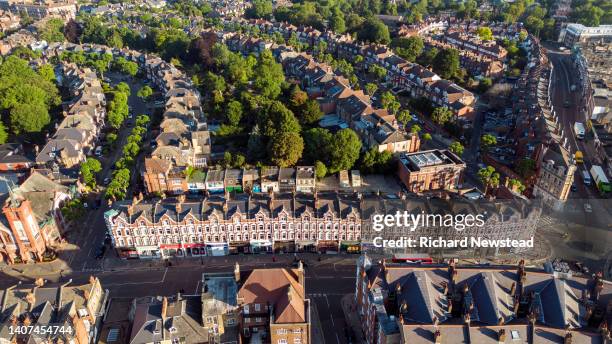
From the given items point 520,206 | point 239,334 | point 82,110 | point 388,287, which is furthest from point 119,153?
point 520,206

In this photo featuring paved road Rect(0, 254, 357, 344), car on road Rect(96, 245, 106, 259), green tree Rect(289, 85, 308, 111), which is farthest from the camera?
green tree Rect(289, 85, 308, 111)

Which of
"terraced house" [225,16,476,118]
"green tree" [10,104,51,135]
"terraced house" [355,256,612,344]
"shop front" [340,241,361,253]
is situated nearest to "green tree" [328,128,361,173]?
"shop front" [340,241,361,253]

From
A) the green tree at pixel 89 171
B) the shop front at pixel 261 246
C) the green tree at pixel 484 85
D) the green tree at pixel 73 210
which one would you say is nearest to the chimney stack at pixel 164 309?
the shop front at pixel 261 246

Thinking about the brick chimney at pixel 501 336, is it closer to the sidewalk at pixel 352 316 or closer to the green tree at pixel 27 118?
the sidewalk at pixel 352 316

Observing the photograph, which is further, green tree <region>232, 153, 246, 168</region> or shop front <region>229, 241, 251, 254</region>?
green tree <region>232, 153, 246, 168</region>

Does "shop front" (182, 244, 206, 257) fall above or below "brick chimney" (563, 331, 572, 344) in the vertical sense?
below

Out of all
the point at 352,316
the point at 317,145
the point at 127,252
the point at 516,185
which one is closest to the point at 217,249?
the point at 127,252

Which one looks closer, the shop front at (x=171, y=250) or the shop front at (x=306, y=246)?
the shop front at (x=171, y=250)

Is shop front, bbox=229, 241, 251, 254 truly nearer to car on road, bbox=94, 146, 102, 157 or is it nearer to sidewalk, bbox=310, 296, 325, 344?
sidewalk, bbox=310, 296, 325, 344
